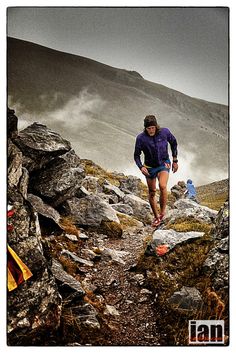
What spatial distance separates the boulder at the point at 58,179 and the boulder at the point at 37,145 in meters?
0.53

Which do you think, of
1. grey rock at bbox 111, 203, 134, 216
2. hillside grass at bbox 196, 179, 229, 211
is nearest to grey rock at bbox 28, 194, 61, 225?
hillside grass at bbox 196, 179, 229, 211

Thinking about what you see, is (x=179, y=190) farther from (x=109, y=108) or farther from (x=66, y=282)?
(x=66, y=282)

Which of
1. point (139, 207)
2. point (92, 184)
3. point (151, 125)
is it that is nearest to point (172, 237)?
point (151, 125)

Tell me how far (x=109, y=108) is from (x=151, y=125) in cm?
99

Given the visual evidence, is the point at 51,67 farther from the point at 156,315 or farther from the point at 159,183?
the point at 156,315

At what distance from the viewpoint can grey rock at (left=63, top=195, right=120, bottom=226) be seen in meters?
9.52

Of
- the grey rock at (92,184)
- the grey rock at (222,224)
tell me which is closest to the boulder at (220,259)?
the grey rock at (222,224)

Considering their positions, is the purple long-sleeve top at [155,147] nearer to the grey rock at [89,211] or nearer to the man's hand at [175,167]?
the man's hand at [175,167]

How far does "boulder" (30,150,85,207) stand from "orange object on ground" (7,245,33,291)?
3.85 m
